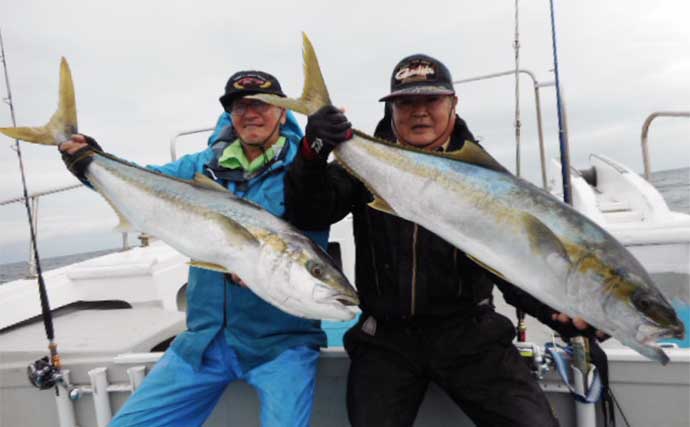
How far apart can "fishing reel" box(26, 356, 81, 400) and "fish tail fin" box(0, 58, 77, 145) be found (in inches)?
58.9

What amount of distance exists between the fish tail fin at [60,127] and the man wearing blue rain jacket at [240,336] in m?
0.11

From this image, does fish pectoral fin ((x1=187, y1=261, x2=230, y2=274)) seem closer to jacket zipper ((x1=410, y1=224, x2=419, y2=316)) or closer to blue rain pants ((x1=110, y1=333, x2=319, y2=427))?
blue rain pants ((x1=110, y1=333, x2=319, y2=427))

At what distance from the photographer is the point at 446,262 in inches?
93.7

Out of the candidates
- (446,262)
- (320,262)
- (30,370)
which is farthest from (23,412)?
(446,262)

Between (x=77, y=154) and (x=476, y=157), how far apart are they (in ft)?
6.80

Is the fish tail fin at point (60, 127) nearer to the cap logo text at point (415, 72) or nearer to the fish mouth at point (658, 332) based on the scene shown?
the cap logo text at point (415, 72)

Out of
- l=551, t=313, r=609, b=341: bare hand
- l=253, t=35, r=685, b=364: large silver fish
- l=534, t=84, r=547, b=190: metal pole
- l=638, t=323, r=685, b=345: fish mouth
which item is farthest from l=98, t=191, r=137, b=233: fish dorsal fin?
l=534, t=84, r=547, b=190: metal pole

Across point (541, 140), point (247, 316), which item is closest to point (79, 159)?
point (247, 316)

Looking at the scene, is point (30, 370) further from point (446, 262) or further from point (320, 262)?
point (446, 262)

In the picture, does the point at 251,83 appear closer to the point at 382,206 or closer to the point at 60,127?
the point at 60,127

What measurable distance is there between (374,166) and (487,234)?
0.56 m

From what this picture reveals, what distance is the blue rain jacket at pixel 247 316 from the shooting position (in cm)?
252

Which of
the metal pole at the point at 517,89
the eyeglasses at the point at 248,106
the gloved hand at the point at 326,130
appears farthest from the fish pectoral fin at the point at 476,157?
the metal pole at the point at 517,89

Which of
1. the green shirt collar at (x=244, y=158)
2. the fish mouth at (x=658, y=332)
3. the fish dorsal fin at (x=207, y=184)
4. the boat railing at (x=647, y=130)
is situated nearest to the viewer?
the fish mouth at (x=658, y=332)
